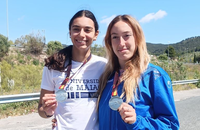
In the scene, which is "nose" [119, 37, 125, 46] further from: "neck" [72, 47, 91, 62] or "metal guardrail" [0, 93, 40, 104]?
"metal guardrail" [0, 93, 40, 104]

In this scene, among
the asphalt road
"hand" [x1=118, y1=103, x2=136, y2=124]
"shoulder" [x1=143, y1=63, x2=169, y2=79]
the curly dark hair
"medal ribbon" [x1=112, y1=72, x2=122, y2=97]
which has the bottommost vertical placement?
the asphalt road

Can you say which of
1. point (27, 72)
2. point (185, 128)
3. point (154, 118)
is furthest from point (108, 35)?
point (27, 72)

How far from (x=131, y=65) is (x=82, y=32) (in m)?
0.64

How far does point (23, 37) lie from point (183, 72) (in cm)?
2551

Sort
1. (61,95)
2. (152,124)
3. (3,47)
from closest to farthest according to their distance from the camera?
(152,124)
(61,95)
(3,47)

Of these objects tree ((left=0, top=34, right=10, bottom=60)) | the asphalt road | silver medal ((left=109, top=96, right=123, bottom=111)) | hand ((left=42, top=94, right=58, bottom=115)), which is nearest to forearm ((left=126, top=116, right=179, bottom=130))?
silver medal ((left=109, top=96, right=123, bottom=111))

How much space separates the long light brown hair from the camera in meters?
1.62

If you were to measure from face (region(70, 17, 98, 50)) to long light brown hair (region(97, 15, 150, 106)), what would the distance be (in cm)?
19

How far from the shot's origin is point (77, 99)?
6.40 ft

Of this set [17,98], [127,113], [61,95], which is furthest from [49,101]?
[17,98]

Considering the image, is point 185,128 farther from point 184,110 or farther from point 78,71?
point 78,71

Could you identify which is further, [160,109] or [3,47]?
[3,47]

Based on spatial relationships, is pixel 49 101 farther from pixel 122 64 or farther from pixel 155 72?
pixel 155 72

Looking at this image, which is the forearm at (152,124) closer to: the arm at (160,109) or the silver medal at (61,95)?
the arm at (160,109)
